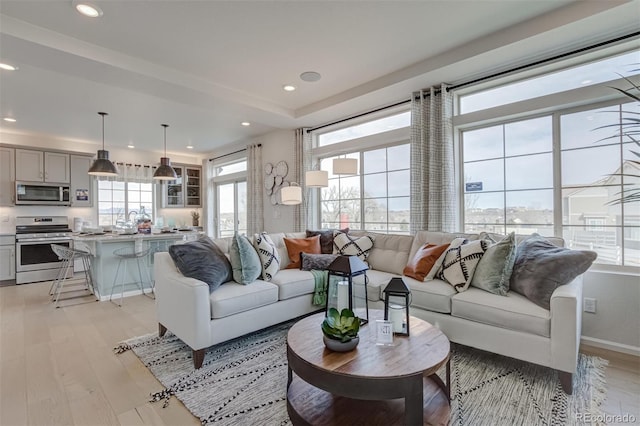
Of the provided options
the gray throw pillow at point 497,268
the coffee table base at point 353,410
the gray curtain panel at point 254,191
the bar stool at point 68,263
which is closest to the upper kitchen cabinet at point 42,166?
the bar stool at point 68,263

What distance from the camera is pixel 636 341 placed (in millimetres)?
2502

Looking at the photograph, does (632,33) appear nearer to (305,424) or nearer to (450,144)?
(450,144)

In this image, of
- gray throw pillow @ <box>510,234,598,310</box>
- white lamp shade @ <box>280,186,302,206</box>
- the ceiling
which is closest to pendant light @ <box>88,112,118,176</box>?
the ceiling

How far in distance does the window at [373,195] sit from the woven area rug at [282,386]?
2090 mm

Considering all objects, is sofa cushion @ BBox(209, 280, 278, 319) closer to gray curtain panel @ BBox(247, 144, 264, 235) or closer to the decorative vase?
the decorative vase

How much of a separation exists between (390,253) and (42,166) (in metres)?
6.45

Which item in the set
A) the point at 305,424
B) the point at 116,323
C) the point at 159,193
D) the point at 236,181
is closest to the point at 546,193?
the point at 305,424

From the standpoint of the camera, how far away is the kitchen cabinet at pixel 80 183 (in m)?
5.96

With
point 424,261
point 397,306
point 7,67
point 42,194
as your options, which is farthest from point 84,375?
point 42,194

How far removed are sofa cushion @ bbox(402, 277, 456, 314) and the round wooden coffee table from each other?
72cm

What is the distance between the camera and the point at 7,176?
5.32 meters

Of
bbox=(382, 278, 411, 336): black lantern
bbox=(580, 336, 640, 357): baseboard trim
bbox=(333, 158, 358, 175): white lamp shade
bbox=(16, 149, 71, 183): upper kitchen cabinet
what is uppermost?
bbox=(16, 149, 71, 183): upper kitchen cabinet

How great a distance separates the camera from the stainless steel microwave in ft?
17.7

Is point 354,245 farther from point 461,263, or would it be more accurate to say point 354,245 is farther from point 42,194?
point 42,194
